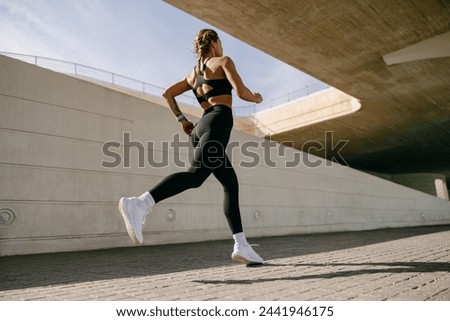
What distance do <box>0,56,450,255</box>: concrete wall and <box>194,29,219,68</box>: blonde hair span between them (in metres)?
3.55

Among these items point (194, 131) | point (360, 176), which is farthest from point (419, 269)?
point (360, 176)

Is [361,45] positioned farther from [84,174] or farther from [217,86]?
[217,86]

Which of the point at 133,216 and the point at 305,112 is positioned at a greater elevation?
the point at 305,112

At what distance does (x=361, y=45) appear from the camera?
10844 millimetres

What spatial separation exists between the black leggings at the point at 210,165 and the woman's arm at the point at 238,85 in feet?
0.61

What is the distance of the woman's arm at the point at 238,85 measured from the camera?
254 cm

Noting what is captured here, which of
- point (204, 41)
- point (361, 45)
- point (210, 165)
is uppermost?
point (361, 45)

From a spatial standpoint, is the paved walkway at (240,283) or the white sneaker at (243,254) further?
the white sneaker at (243,254)

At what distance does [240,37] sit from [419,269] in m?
9.17

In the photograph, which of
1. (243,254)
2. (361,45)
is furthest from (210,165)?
(361,45)

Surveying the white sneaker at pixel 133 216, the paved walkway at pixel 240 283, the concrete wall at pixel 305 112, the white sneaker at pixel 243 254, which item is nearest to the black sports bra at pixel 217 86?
the white sneaker at pixel 133 216

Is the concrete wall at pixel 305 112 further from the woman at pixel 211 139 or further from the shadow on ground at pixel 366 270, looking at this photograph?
the woman at pixel 211 139

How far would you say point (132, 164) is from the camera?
6199mm

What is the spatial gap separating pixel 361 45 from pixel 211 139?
1037 cm
